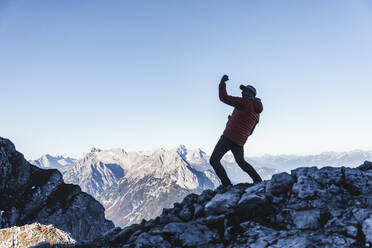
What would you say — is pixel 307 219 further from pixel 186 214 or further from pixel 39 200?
pixel 39 200

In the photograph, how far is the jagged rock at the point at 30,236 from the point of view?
15009 millimetres

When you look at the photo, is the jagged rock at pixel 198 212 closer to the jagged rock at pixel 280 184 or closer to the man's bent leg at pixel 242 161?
the jagged rock at pixel 280 184

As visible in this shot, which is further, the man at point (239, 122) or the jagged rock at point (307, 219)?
the man at point (239, 122)

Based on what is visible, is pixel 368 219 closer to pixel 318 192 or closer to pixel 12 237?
pixel 318 192

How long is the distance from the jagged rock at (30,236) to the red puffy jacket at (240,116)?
12.2m

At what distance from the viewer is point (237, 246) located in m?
6.10

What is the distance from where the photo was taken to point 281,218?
6750 millimetres

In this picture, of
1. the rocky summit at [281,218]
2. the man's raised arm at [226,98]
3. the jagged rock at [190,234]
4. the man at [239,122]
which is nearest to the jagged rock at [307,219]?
the rocky summit at [281,218]

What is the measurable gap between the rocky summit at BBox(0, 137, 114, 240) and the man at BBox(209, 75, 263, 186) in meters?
35.1

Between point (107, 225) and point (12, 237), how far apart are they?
52.7 meters

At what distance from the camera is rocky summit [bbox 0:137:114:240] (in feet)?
129

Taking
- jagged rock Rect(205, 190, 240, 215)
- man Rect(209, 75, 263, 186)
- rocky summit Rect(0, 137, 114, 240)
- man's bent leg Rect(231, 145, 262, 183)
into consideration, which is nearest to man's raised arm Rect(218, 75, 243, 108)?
man Rect(209, 75, 263, 186)

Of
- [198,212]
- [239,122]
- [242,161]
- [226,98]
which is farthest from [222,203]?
[226,98]

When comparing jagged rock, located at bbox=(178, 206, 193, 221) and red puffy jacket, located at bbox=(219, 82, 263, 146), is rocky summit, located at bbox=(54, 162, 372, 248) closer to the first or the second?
jagged rock, located at bbox=(178, 206, 193, 221)
